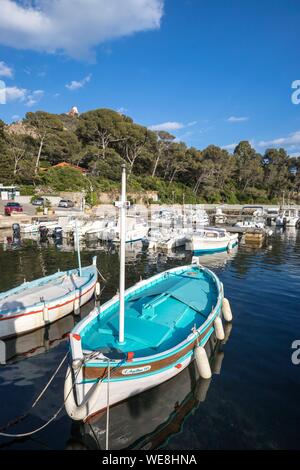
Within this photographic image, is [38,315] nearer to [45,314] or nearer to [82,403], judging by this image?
[45,314]

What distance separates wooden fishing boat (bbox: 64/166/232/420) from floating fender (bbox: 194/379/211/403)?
1.00ft

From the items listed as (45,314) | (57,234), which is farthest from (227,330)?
(57,234)

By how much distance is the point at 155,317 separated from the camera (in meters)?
11.0

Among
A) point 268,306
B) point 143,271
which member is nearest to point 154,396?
point 268,306

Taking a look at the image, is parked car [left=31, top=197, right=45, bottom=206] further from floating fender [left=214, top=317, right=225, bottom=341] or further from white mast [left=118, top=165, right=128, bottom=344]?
white mast [left=118, top=165, right=128, bottom=344]

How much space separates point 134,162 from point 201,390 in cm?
8533

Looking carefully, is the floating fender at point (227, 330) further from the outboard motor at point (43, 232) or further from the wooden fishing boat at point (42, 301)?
the outboard motor at point (43, 232)

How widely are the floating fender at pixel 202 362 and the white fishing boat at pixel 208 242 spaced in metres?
23.0

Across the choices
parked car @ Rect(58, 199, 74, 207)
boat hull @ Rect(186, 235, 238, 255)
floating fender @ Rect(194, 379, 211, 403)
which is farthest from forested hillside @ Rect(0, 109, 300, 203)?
floating fender @ Rect(194, 379, 211, 403)

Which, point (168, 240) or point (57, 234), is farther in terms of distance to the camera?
point (57, 234)

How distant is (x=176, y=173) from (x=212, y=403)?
305 feet

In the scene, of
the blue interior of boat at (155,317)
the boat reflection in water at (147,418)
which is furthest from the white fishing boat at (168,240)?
the boat reflection in water at (147,418)
